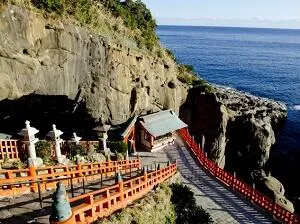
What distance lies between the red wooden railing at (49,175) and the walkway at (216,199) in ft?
15.2

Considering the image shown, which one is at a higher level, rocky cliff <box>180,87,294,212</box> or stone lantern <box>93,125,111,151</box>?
stone lantern <box>93,125,111,151</box>

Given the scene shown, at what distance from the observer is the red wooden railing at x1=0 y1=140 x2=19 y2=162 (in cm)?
1959

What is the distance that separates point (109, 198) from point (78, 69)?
14.1 metres

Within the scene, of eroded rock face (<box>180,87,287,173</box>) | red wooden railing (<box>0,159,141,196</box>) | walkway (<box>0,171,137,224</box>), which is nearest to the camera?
walkway (<box>0,171,137,224</box>)

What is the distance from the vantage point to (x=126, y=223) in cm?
1602

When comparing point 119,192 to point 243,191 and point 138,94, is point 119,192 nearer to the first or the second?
point 243,191

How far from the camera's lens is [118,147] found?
2956 centimetres

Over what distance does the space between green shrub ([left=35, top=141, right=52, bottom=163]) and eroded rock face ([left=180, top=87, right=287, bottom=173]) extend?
23143 mm

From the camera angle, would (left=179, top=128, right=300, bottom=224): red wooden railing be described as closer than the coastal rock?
Yes

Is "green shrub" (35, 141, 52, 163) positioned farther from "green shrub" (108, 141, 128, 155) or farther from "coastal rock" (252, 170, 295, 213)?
"coastal rock" (252, 170, 295, 213)

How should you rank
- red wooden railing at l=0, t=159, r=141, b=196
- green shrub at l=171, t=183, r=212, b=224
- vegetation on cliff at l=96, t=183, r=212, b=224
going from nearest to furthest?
1. red wooden railing at l=0, t=159, r=141, b=196
2. vegetation on cliff at l=96, t=183, r=212, b=224
3. green shrub at l=171, t=183, r=212, b=224

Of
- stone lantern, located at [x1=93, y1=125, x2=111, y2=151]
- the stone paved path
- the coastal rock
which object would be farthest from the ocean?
stone lantern, located at [x1=93, y1=125, x2=111, y2=151]

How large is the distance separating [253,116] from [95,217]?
120 feet

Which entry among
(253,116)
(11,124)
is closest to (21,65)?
(11,124)
